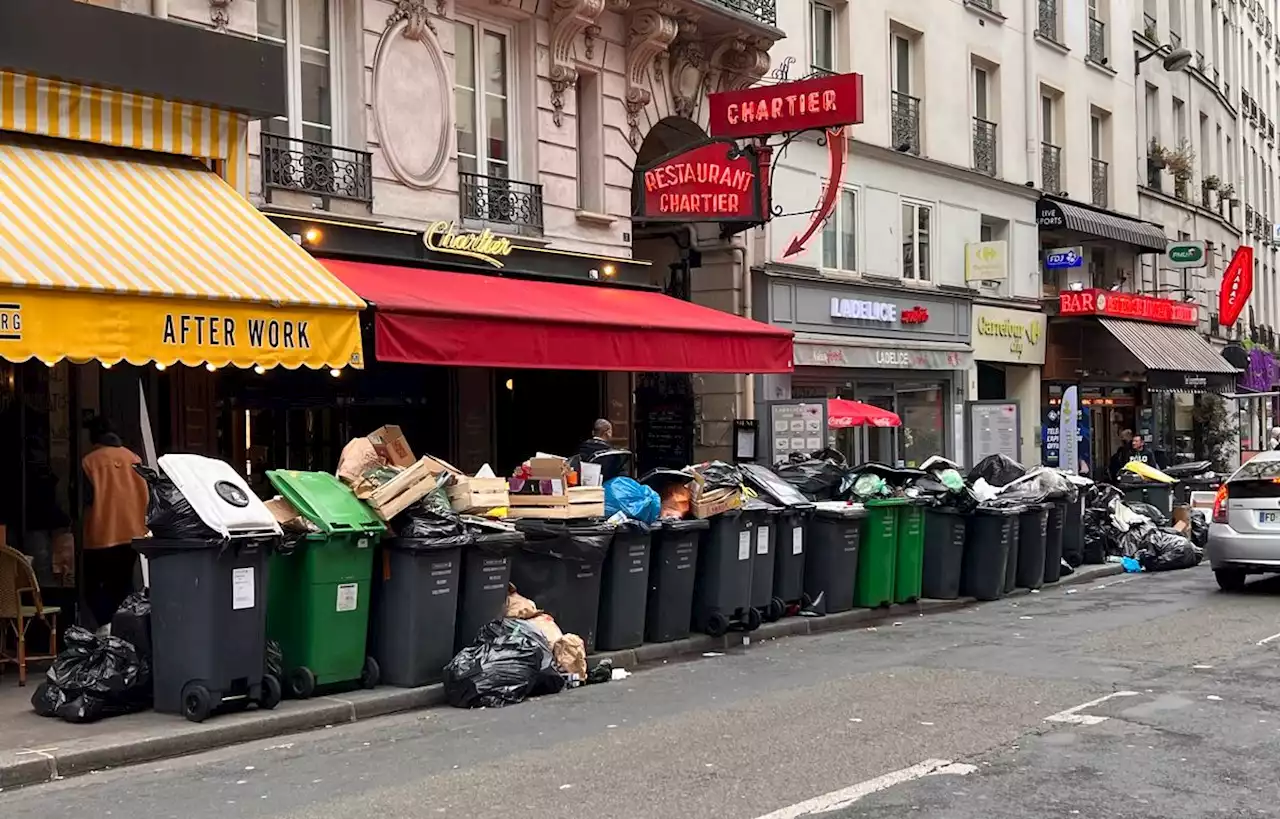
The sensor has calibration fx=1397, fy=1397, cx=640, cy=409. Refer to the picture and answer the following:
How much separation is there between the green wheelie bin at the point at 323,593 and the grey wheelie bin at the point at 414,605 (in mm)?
144

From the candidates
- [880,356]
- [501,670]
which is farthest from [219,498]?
[880,356]

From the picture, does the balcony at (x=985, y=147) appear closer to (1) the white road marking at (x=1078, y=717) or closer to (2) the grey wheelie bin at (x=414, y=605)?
(1) the white road marking at (x=1078, y=717)

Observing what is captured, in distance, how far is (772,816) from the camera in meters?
5.97

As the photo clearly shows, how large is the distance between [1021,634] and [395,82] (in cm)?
800

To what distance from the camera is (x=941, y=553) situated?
14.3 metres

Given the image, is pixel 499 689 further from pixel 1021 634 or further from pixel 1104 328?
pixel 1104 328

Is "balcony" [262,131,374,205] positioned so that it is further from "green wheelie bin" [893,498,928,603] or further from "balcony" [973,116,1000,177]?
"balcony" [973,116,1000,177]

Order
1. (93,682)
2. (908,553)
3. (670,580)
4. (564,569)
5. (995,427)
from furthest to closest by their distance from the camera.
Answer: (995,427)
(908,553)
(670,580)
(564,569)
(93,682)

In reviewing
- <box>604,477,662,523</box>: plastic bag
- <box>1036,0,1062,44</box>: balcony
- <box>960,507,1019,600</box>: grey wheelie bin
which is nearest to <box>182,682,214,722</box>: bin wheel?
<box>604,477,662,523</box>: plastic bag

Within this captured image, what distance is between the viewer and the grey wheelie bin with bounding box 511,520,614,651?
33.3 feet

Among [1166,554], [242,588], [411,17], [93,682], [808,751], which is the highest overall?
[411,17]

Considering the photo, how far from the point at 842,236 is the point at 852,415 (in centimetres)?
344

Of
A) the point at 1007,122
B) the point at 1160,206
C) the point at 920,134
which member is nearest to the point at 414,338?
the point at 920,134

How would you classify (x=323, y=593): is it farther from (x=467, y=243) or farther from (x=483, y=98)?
(x=483, y=98)
